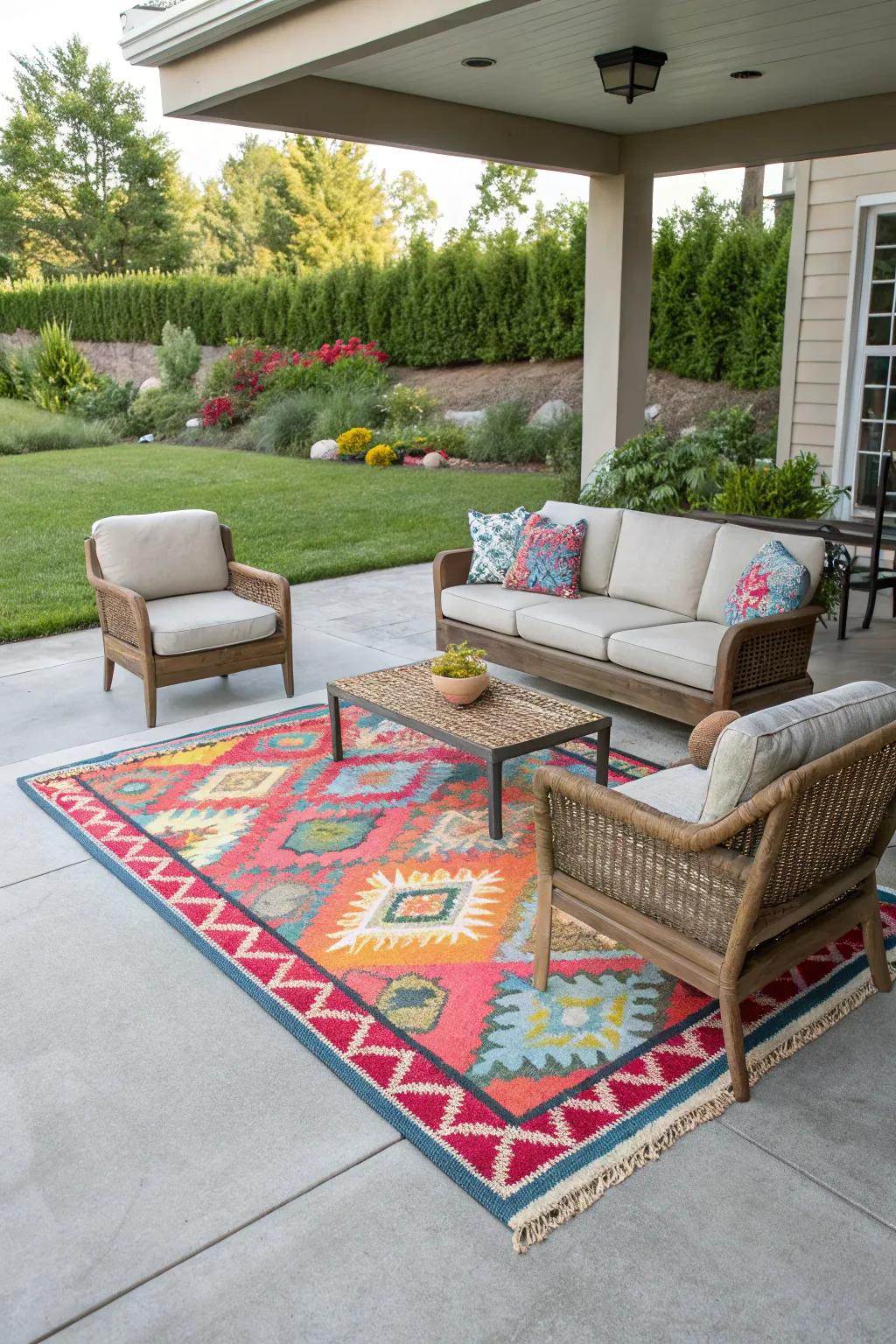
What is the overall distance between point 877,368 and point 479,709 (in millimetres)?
5910

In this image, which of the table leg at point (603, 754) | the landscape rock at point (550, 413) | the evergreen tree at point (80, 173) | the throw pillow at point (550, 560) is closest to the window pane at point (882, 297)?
the throw pillow at point (550, 560)

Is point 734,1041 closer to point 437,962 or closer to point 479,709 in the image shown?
point 437,962

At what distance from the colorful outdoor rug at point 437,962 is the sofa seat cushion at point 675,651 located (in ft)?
1.45

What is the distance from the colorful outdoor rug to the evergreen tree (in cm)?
1942

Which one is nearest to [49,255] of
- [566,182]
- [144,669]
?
[566,182]

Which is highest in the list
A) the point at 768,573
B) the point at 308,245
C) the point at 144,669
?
the point at 308,245

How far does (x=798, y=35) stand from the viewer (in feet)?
16.1

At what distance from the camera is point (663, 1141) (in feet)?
7.90

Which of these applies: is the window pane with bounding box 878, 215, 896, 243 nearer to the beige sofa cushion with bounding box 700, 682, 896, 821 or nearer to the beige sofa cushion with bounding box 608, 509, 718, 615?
the beige sofa cushion with bounding box 608, 509, 718, 615

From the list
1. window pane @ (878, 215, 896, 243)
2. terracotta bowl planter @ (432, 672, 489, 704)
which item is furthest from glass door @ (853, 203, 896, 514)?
terracotta bowl planter @ (432, 672, 489, 704)

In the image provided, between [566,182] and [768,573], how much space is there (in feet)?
54.4

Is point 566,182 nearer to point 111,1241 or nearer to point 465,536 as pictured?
point 465,536

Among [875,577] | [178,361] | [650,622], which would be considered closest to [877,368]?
[875,577]

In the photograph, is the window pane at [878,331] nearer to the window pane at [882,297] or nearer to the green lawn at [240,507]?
the window pane at [882,297]
